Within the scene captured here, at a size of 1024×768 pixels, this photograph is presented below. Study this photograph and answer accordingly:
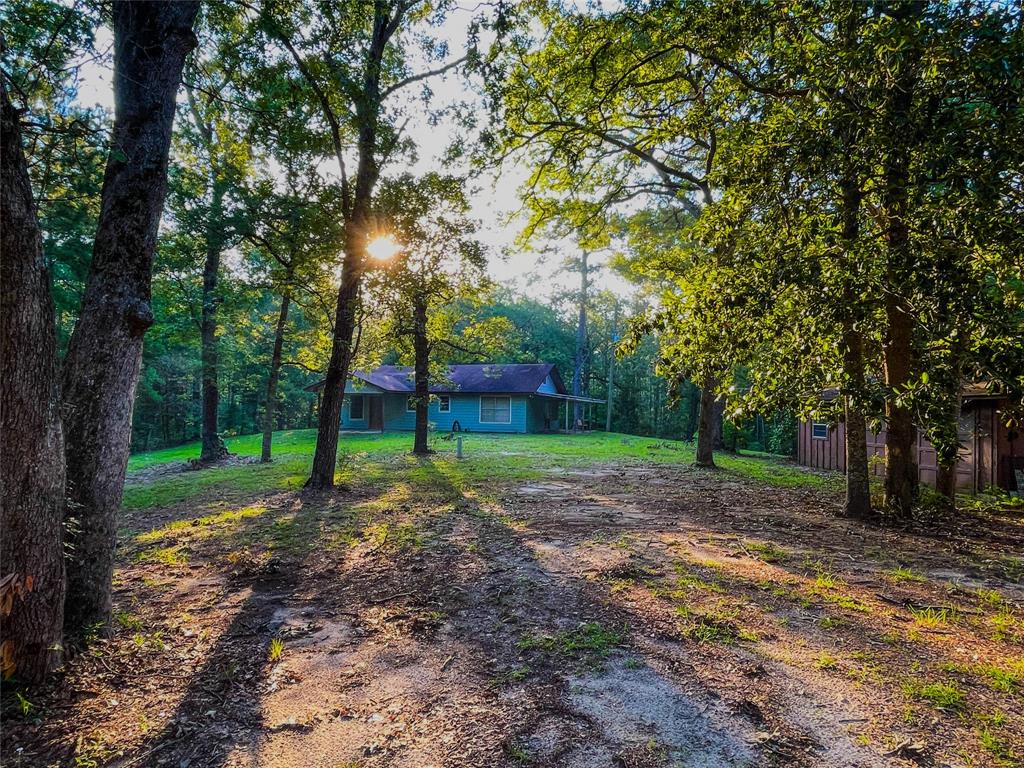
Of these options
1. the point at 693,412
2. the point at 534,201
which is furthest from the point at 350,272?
the point at 693,412

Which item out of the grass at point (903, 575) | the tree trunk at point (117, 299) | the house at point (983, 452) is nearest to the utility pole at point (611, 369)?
the house at point (983, 452)

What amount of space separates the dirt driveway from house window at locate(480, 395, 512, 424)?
21.6 meters

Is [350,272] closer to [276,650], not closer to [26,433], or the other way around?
[26,433]

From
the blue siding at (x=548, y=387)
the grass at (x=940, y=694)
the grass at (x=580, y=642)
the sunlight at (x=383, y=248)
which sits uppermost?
the sunlight at (x=383, y=248)

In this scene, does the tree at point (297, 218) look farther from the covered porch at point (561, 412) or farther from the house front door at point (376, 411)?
the house front door at point (376, 411)

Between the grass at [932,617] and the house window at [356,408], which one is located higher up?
Result: the house window at [356,408]

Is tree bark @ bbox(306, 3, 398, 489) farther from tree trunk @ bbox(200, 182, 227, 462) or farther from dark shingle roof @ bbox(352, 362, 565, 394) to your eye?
dark shingle roof @ bbox(352, 362, 565, 394)

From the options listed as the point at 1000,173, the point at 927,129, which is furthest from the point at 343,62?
the point at 1000,173

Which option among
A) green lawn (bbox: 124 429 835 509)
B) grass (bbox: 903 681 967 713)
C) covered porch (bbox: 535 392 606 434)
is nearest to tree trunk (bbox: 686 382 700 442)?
covered porch (bbox: 535 392 606 434)

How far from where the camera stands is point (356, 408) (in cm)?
2812

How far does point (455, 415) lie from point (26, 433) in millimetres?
25877

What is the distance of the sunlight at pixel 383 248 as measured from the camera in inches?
330

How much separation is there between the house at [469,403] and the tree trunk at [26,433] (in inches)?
942

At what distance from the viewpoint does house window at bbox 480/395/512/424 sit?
27484mm
